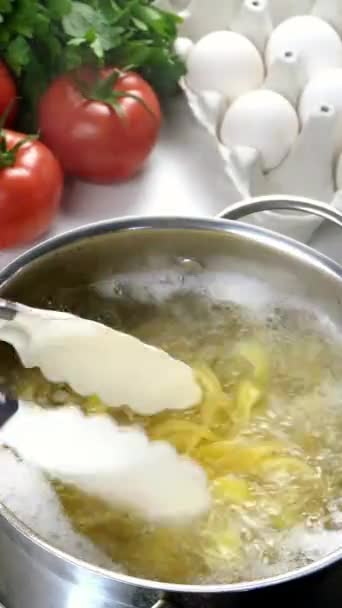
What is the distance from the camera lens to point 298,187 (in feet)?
2.82

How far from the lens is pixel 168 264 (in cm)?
69

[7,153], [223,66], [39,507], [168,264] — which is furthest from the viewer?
[223,66]

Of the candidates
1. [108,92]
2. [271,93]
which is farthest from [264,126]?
[108,92]

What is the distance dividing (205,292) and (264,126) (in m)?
0.23

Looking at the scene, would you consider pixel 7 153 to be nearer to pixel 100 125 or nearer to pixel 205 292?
pixel 100 125

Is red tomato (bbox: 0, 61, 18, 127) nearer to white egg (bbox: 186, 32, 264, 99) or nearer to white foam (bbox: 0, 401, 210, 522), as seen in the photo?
white egg (bbox: 186, 32, 264, 99)

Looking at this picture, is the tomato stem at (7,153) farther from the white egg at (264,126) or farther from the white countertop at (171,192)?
the white egg at (264,126)

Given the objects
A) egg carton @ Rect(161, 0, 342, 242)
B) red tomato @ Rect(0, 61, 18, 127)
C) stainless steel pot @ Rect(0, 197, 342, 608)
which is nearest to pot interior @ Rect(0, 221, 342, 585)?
stainless steel pot @ Rect(0, 197, 342, 608)

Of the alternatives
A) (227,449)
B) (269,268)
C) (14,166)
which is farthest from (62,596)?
(14,166)

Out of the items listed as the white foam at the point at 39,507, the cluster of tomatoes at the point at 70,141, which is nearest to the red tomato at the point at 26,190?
the cluster of tomatoes at the point at 70,141

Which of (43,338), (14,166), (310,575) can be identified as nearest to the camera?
(310,575)

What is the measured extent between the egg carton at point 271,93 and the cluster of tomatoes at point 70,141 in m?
0.07

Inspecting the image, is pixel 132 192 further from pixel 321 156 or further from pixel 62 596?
pixel 62 596

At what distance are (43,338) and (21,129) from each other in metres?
0.38
